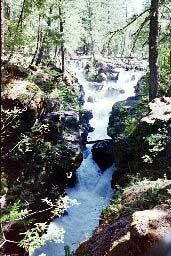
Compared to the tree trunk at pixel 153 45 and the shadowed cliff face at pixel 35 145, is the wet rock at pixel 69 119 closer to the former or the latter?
the shadowed cliff face at pixel 35 145

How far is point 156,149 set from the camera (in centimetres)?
1304

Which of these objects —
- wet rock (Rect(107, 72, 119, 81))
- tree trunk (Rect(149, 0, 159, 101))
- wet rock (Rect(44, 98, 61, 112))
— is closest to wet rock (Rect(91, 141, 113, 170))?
wet rock (Rect(44, 98, 61, 112))

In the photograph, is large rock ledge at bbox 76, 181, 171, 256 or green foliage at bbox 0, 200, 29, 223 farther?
large rock ledge at bbox 76, 181, 171, 256

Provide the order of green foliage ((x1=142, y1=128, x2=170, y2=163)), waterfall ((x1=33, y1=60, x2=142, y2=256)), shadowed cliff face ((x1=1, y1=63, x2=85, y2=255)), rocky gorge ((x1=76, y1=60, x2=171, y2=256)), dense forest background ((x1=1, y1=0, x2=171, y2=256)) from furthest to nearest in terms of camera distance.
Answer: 1. waterfall ((x1=33, y1=60, x2=142, y2=256))
2. green foliage ((x1=142, y1=128, x2=170, y2=163))
3. shadowed cliff face ((x1=1, y1=63, x2=85, y2=255))
4. dense forest background ((x1=1, y1=0, x2=171, y2=256))
5. rocky gorge ((x1=76, y1=60, x2=171, y2=256))

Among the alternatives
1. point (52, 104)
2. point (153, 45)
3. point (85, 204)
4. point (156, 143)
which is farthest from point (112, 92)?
point (156, 143)

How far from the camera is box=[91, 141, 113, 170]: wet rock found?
19.7 metres

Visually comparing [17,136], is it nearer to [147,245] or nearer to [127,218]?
[127,218]

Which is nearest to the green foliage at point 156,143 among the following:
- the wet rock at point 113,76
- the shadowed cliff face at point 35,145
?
the shadowed cliff face at point 35,145

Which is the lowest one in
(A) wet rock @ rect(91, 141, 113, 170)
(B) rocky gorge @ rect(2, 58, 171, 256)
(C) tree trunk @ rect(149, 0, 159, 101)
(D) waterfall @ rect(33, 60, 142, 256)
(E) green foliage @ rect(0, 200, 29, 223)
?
(D) waterfall @ rect(33, 60, 142, 256)

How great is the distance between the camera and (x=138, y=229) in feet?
21.6

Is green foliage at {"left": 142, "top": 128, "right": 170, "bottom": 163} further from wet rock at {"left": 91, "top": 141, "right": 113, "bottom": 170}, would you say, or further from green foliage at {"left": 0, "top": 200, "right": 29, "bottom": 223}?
green foliage at {"left": 0, "top": 200, "right": 29, "bottom": 223}

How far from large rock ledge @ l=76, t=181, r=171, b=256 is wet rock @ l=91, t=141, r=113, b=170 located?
27.5 ft

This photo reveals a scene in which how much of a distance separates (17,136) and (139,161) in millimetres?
5174

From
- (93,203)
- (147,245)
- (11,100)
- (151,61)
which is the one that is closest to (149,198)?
(147,245)
